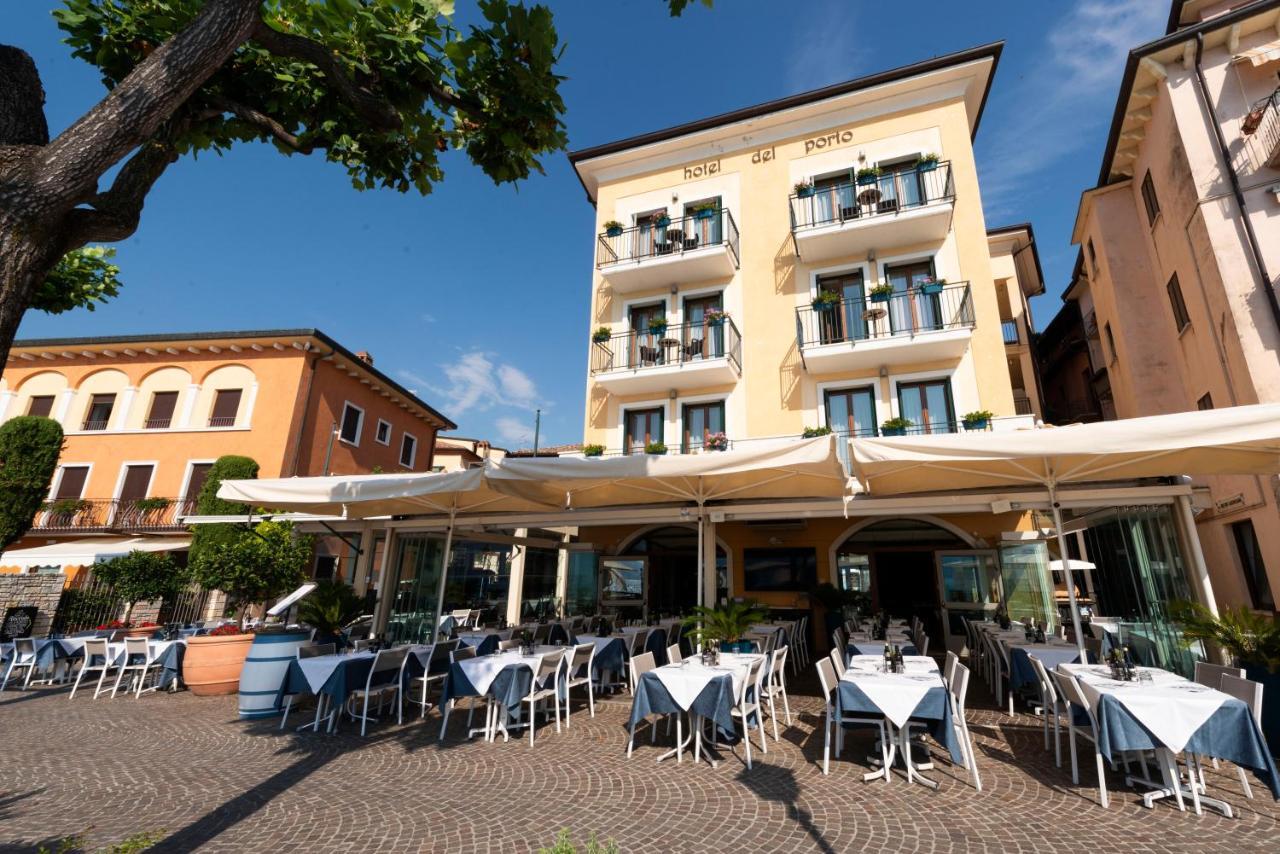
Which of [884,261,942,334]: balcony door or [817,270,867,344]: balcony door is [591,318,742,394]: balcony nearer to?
[817,270,867,344]: balcony door

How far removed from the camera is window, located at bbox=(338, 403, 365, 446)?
20.7 meters

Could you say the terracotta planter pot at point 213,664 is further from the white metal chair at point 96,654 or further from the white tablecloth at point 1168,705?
the white tablecloth at point 1168,705

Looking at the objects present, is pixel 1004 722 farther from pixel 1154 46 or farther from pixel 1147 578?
pixel 1154 46

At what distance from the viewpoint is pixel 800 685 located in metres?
8.86

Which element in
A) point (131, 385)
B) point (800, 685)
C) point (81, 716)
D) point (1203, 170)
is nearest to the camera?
point (81, 716)

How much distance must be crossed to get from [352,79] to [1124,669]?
8026mm

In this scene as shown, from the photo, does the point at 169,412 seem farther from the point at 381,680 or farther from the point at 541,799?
the point at 541,799

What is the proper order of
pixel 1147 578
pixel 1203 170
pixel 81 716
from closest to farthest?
pixel 81 716, pixel 1147 578, pixel 1203 170

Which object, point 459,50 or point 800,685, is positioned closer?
point 459,50

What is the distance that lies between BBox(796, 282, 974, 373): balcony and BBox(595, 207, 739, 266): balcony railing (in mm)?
3233

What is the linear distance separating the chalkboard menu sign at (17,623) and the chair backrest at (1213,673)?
19.9m

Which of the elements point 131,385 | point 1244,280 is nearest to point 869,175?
point 1244,280

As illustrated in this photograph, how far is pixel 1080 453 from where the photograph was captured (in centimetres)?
531

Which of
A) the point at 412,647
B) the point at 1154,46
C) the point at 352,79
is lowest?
the point at 412,647
